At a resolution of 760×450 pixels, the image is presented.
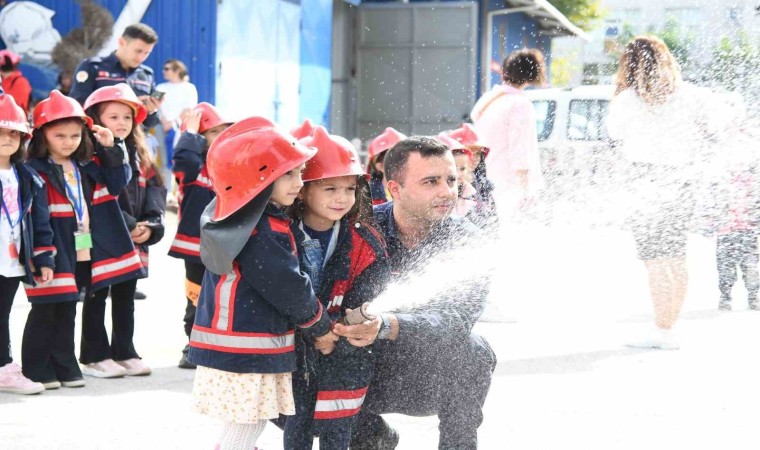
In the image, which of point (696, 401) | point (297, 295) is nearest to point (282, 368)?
point (297, 295)

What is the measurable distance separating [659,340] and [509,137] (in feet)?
5.88

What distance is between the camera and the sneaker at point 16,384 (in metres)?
5.57

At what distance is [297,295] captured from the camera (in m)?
3.73

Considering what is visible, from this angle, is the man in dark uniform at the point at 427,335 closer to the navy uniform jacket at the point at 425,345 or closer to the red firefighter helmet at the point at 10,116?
the navy uniform jacket at the point at 425,345

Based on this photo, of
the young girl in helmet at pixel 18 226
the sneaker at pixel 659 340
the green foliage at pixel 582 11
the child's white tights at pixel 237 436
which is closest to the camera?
the child's white tights at pixel 237 436

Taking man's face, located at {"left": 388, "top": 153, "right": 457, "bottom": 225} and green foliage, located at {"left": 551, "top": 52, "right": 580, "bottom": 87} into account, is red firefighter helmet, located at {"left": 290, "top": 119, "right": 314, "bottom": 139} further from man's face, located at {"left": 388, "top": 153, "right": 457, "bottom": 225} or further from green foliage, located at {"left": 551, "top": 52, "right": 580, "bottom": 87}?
green foliage, located at {"left": 551, "top": 52, "right": 580, "bottom": 87}

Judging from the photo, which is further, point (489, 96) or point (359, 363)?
point (489, 96)

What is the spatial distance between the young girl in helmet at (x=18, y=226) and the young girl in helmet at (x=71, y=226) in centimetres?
9

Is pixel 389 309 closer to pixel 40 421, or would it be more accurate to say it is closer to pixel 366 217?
pixel 366 217

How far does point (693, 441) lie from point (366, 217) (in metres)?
1.81

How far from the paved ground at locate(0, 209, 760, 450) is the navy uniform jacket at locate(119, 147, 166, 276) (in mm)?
717

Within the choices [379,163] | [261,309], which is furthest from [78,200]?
[261,309]

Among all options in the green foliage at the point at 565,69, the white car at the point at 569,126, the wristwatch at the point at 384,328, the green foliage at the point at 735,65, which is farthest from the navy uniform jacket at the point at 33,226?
the green foliage at the point at 565,69

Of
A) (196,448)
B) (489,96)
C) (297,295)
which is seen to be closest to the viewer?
(297,295)
